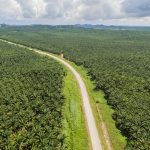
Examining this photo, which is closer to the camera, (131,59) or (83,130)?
(83,130)

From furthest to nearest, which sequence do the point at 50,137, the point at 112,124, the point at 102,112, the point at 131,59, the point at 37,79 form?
the point at 131,59
the point at 37,79
the point at 102,112
the point at 112,124
the point at 50,137

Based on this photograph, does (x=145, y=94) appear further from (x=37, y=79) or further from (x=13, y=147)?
(x=13, y=147)

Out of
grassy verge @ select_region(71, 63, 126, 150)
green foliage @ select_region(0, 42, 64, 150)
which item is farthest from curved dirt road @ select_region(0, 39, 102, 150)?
green foliage @ select_region(0, 42, 64, 150)

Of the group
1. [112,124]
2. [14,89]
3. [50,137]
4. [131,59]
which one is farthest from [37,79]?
[131,59]

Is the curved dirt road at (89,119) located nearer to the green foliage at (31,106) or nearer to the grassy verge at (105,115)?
the grassy verge at (105,115)

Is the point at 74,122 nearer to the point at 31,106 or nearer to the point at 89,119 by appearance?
the point at 89,119

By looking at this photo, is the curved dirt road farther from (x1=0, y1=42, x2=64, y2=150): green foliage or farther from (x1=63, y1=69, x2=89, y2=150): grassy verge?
(x1=0, y1=42, x2=64, y2=150): green foliage

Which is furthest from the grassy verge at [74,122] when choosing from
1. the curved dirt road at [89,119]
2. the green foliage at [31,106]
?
the green foliage at [31,106]

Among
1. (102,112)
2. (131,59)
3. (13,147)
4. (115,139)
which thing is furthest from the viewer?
(131,59)
